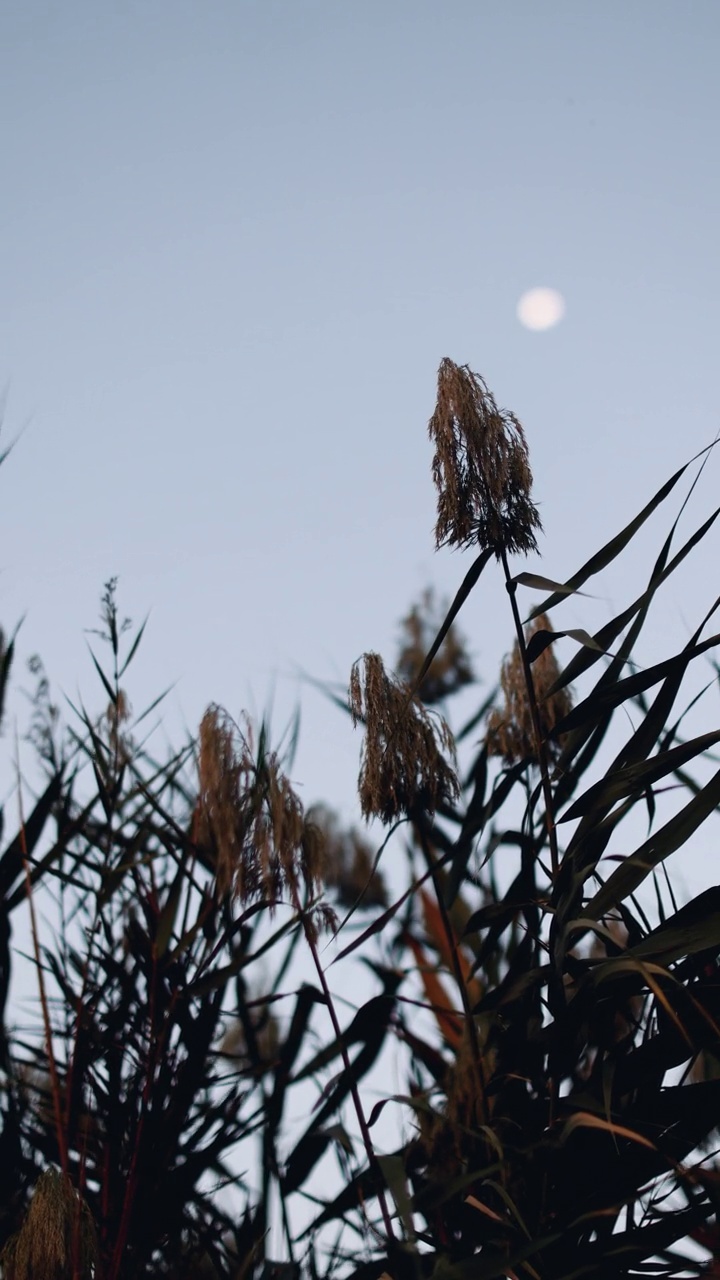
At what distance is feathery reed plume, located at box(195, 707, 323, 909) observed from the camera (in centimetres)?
131

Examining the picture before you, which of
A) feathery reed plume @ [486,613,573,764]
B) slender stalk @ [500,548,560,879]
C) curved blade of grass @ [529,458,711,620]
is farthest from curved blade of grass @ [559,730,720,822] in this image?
feathery reed plume @ [486,613,573,764]

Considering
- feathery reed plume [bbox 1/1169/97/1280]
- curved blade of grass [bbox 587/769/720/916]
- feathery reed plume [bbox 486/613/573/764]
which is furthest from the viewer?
feathery reed plume [bbox 486/613/573/764]

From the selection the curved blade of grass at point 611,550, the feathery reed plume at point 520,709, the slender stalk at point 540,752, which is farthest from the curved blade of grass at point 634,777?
the feathery reed plume at point 520,709

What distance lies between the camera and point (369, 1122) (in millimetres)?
1282

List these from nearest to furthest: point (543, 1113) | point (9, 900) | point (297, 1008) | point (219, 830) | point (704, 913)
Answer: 1. point (704, 913)
2. point (543, 1113)
3. point (219, 830)
4. point (297, 1008)
5. point (9, 900)

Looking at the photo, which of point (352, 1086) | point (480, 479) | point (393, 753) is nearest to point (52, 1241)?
point (352, 1086)

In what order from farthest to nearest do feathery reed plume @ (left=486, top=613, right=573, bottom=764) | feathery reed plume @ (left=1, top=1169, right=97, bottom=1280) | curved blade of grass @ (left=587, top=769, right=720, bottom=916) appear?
feathery reed plume @ (left=486, top=613, right=573, bottom=764)
feathery reed plume @ (left=1, top=1169, right=97, bottom=1280)
curved blade of grass @ (left=587, top=769, right=720, bottom=916)

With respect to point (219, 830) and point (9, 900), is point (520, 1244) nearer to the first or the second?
point (219, 830)

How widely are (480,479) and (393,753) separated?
1.08ft

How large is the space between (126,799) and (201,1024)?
0.38 meters

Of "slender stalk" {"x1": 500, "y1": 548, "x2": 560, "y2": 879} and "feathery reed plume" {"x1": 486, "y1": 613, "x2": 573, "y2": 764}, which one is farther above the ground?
"feathery reed plume" {"x1": 486, "y1": 613, "x2": 573, "y2": 764}

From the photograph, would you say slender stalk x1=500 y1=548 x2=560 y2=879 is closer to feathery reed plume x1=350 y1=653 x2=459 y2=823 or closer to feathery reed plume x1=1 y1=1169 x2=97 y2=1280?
feathery reed plume x1=350 y1=653 x2=459 y2=823

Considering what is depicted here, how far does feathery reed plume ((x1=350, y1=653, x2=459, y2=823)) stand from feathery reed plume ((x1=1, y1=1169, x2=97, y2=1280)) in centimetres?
55

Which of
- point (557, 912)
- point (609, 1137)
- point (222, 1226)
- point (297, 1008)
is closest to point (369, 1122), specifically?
point (609, 1137)
